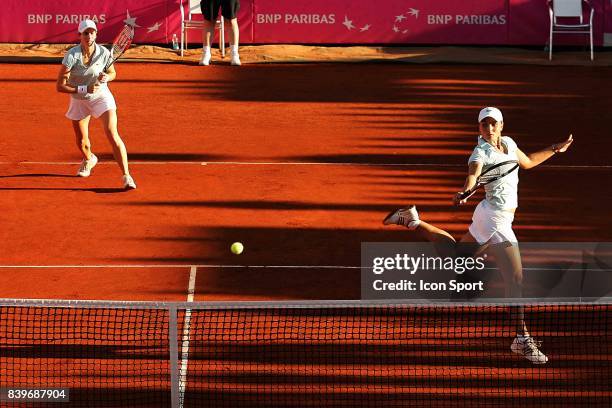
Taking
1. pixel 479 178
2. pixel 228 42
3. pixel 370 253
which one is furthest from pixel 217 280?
pixel 228 42

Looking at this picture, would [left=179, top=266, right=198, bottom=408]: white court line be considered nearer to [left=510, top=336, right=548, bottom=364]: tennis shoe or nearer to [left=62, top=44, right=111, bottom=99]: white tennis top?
[left=510, top=336, right=548, bottom=364]: tennis shoe

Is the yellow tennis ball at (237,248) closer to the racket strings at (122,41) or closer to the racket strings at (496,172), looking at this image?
the racket strings at (496,172)

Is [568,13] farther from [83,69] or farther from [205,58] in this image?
[83,69]

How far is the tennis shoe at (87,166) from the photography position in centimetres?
1733

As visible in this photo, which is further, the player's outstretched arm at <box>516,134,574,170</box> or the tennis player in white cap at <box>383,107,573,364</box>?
the player's outstretched arm at <box>516,134,574,170</box>

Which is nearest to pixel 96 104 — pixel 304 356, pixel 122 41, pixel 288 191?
pixel 122 41

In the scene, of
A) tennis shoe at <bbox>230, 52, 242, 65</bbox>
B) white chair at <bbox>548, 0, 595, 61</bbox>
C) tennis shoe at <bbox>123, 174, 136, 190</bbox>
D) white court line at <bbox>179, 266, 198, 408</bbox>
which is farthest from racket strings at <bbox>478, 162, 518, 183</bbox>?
white chair at <bbox>548, 0, 595, 61</bbox>

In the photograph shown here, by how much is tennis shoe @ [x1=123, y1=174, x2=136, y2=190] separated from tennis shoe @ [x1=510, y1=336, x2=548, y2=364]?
23.6ft

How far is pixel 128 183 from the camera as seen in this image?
1659 cm

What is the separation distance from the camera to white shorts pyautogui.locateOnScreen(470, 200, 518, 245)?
11.1 m

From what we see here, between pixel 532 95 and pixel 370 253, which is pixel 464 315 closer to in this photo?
pixel 370 253

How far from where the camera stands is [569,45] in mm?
26922

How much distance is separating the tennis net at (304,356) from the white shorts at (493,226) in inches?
32.5

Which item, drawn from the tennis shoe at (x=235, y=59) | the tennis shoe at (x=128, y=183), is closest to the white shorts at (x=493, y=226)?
the tennis shoe at (x=128, y=183)
